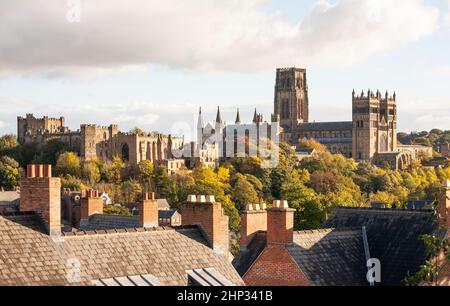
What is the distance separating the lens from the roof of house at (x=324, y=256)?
90.2 ft

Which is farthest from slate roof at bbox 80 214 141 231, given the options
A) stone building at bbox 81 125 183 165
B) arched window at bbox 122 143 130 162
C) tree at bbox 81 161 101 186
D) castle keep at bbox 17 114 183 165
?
arched window at bbox 122 143 130 162

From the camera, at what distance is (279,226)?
2764cm

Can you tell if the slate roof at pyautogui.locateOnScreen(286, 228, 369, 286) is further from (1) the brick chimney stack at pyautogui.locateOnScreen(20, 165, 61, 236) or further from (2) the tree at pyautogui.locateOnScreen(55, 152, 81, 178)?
(2) the tree at pyautogui.locateOnScreen(55, 152, 81, 178)

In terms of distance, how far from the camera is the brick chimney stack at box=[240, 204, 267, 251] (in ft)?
96.9

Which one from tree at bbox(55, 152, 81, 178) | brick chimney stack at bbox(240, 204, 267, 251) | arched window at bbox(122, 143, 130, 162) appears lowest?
brick chimney stack at bbox(240, 204, 267, 251)

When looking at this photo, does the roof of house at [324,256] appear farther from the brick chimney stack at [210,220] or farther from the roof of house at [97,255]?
the roof of house at [97,255]

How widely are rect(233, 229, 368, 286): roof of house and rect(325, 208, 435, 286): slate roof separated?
27.5 inches

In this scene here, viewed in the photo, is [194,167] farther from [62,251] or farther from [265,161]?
[62,251]

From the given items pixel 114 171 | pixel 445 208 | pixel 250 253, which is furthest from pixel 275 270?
pixel 114 171

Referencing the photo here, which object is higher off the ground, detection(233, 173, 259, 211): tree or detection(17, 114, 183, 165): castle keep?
detection(17, 114, 183, 165): castle keep

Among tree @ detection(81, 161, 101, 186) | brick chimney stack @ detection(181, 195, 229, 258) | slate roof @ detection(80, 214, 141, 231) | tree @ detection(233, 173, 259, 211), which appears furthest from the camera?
tree @ detection(81, 161, 101, 186)

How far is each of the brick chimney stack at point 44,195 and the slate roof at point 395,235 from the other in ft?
40.1

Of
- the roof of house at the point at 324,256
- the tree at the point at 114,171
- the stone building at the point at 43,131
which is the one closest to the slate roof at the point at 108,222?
the roof of house at the point at 324,256

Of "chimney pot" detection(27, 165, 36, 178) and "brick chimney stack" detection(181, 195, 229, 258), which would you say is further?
"brick chimney stack" detection(181, 195, 229, 258)
